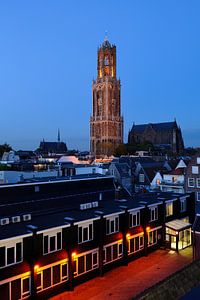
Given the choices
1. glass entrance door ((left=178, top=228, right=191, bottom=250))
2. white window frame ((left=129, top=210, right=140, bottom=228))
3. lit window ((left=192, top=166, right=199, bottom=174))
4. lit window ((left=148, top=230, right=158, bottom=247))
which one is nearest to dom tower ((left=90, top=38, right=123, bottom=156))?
lit window ((left=192, top=166, right=199, bottom=174))

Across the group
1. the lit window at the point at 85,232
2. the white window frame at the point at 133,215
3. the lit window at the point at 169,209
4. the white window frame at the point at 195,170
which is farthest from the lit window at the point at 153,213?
the white window frame at the point at 195,170

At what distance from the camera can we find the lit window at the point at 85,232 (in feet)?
89.2

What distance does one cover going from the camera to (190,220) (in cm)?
4041

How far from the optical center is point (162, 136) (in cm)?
18688

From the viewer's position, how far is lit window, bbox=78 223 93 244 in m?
27.2

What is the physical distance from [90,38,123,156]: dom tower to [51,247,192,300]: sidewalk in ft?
468

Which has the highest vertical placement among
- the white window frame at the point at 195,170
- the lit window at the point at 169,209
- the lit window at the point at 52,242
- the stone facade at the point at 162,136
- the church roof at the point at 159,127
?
the church roof at the point at 159,127

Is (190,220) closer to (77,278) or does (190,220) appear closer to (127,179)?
(77,278)

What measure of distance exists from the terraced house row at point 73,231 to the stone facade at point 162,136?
5529 inches

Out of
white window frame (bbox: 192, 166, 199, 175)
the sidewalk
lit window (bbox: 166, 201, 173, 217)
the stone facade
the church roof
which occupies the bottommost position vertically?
the sidewalk

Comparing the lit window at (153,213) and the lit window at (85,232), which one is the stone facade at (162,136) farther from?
the lit window at (85,232)

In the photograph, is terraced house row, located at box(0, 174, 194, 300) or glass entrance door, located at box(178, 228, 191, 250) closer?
terraced house row, located at box(0, 174, 194, 300)

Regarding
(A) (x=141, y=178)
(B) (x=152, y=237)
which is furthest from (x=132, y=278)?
(A) (x=141, y=178)

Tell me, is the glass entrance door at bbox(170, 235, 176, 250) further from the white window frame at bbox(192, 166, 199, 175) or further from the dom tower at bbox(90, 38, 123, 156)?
the dom tower at bbox(90, 38, 123, 156)
